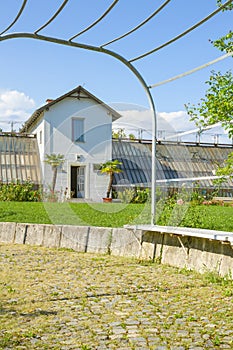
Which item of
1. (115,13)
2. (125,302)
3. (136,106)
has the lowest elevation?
(125,302)

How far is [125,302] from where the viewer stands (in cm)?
491

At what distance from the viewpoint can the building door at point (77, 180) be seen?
2330 centimetres

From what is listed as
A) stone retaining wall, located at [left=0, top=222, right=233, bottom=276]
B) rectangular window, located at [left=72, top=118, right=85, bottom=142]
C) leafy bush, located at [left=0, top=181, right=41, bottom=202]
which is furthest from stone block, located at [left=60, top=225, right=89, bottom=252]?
rectangular window, located at [left=72, top=118, right=85, bottom=142]

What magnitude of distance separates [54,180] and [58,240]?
46.3 feet

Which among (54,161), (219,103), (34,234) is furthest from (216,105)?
(54,161)

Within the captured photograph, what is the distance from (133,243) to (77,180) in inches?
648

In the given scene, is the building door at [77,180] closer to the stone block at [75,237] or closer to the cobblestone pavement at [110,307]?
the stone block at [75,237]

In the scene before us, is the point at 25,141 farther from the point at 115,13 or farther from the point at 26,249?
the point at 115,13

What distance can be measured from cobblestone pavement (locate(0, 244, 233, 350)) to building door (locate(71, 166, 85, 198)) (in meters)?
16.0

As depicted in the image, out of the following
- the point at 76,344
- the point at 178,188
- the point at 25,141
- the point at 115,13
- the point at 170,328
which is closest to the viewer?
the point at 76,344

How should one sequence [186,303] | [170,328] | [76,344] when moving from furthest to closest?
[186,303] → [170,328] → [76,344]

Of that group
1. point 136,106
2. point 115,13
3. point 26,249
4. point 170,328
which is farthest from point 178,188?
point 170,328

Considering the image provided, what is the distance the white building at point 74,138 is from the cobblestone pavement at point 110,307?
52.3ft

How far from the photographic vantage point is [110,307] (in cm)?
471
